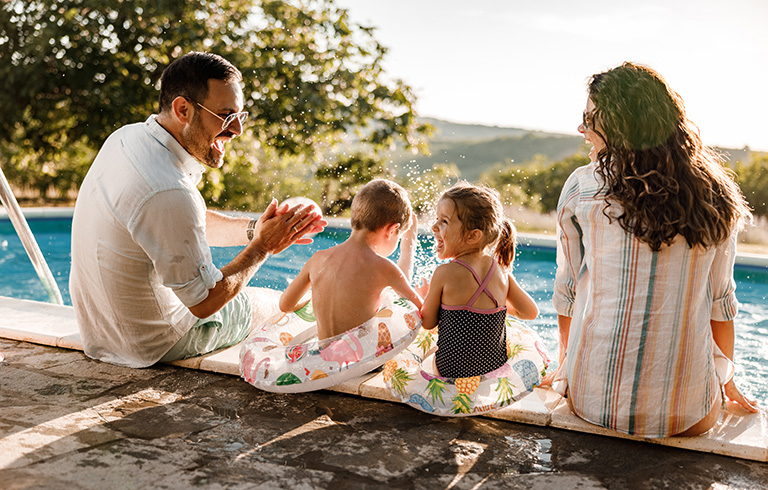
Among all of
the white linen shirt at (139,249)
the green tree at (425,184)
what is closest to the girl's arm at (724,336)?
the white linen shirt at (139,249)

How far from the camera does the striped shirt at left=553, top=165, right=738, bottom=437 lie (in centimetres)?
208

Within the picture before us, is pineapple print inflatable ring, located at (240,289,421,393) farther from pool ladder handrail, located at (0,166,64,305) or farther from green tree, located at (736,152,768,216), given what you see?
green tree, located at (736,152,768,216)

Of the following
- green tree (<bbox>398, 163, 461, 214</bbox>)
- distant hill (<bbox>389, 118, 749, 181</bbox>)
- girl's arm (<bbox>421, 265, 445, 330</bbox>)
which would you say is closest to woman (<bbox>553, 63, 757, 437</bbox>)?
girl's arm (<bbox>421, 265, 445, 330</bbox>)

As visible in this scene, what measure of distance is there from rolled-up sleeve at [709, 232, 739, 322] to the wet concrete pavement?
46 cm

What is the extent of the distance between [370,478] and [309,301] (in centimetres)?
111

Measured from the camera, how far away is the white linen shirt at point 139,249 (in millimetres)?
2420

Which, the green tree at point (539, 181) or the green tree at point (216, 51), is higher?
the green tree at point (216, 51)

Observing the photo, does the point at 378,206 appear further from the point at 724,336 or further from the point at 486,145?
the point at 486,145

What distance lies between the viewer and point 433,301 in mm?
2486

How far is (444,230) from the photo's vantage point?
8.07 ft

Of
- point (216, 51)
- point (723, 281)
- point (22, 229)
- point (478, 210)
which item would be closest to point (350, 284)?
point (478, 210)

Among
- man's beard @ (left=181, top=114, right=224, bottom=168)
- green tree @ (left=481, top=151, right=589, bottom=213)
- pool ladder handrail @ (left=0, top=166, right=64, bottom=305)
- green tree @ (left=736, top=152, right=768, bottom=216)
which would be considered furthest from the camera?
green tree @ (left=481, top=151, right=589, bottom=213)

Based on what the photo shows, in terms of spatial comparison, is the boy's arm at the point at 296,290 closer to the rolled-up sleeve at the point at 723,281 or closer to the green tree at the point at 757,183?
the rolled-up sleeve at the point at 723,281

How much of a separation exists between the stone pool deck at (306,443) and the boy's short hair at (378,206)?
614 millimetres
